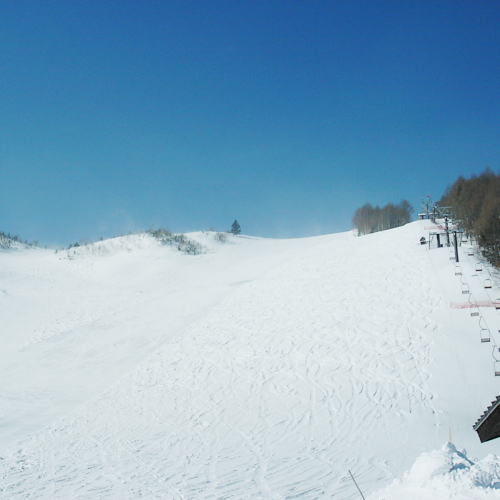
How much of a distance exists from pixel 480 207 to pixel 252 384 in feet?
101

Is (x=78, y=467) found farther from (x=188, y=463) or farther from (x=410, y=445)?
(x=410, y=445)

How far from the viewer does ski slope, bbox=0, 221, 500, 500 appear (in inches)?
486

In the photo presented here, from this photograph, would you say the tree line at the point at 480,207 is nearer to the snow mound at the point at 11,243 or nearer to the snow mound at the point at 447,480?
the snow mound at the point at 447,480

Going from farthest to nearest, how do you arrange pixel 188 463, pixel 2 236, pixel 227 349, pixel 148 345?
pixel 2 236
pixel 148 345
pixel 227 349
pixel 188 463

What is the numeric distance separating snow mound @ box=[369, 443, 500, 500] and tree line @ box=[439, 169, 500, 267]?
89.7 ft

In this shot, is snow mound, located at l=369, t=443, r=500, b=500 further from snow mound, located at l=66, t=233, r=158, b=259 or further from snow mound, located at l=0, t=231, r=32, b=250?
snow mound, located at l=0, t=231, r=32, b=250

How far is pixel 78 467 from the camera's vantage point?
13047 mm

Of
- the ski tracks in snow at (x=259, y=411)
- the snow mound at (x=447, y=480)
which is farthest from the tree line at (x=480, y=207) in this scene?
the snow mound at (x=447, y=480)

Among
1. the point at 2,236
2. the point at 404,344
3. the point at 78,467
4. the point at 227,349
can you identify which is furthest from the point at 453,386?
the point at 2,236

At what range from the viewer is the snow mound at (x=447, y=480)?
13.7 feet

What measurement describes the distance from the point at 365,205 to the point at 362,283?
212ft

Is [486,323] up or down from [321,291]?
down

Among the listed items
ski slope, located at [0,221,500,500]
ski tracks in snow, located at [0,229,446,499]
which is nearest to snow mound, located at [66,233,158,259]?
ski slope, located at [0,221,500,500]

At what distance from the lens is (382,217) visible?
87125 mm
